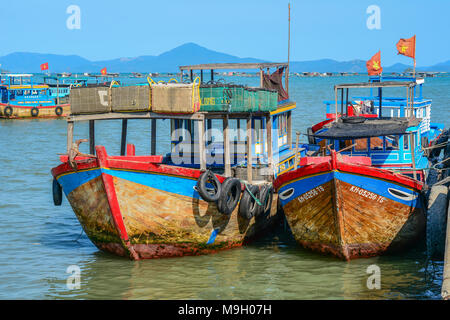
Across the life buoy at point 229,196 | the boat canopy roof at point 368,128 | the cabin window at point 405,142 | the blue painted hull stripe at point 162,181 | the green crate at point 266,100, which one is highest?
the green crate at point 266,100

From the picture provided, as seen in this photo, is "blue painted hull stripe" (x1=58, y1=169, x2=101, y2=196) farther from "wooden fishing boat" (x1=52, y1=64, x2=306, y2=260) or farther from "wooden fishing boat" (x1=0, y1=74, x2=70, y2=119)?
"wooden fishing boat" (x1=0, y1=74, x2=70, y2=119)

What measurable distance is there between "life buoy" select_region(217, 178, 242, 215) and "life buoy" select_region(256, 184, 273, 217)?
1.10 meters

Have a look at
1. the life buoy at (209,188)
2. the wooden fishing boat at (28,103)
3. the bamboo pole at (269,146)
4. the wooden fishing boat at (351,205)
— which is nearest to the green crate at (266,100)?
the bamboo pole at (269,146)

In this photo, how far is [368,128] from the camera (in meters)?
16.8

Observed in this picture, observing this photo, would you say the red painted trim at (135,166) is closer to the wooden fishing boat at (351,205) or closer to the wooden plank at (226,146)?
the wooden plank at (226,146)

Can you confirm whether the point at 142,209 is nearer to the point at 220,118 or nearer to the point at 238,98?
the point at 220,118

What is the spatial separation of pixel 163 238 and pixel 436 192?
6.57 metres

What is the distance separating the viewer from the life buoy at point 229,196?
47.6 ft

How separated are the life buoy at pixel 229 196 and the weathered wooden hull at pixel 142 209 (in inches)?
13.0

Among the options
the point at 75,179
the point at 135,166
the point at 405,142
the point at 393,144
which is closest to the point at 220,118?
the point at 135,166

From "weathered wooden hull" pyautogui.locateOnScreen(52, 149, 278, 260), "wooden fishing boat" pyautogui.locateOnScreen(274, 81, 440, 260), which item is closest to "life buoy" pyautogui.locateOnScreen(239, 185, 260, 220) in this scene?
"weathered wooden hull" pyautogui.locateOnScreen(52, 149, 278, 260)

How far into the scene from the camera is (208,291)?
42.5 feet

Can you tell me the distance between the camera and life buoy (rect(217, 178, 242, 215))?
1452cm
